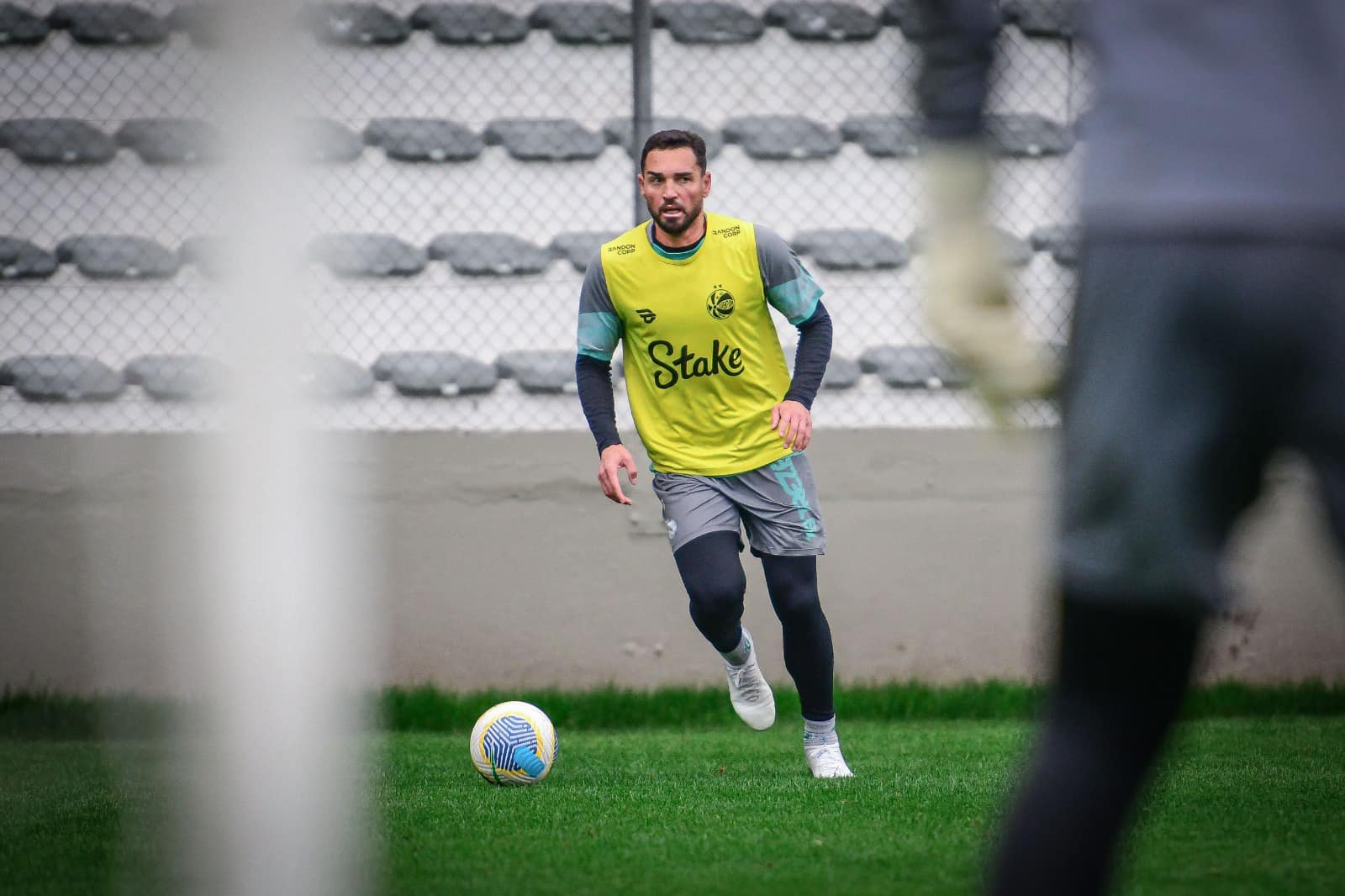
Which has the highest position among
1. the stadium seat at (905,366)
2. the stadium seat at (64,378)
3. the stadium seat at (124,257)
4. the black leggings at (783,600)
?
the stadium seat at (124,257)

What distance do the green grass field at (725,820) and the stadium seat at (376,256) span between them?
2339 mm

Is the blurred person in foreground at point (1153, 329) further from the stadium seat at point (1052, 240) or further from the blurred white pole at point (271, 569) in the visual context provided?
the stadium seat at point (1052, 240)

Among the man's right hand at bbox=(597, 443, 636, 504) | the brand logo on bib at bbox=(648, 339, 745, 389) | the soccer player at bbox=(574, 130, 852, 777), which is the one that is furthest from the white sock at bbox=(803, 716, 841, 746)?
the brand logo on bib at bbox=(648, 339, 745, 389)

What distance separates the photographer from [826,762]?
4809mm

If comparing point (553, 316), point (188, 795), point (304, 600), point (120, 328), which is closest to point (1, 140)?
point (120, 328)

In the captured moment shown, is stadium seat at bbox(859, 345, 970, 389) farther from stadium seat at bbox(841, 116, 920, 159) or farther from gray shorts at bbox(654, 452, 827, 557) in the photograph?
gray shorts at bbox(654, 452, 827, 557)

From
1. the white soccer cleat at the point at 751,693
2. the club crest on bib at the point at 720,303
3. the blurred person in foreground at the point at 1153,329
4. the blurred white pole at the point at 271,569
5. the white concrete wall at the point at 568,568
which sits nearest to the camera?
the blurred person in foreground at the point at 1153,329

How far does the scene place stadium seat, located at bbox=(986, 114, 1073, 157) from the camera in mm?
7137

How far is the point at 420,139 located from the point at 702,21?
1420 mm

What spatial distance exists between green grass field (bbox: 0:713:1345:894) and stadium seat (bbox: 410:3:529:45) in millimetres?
3284

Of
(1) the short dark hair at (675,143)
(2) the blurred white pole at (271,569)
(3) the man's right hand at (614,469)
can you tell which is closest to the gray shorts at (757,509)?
(3) the man's right hand at (614,469)

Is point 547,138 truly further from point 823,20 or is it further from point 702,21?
point 823,20

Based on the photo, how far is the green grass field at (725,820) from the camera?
128 inches

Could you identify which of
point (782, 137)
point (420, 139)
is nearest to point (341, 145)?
point (420, 139)
